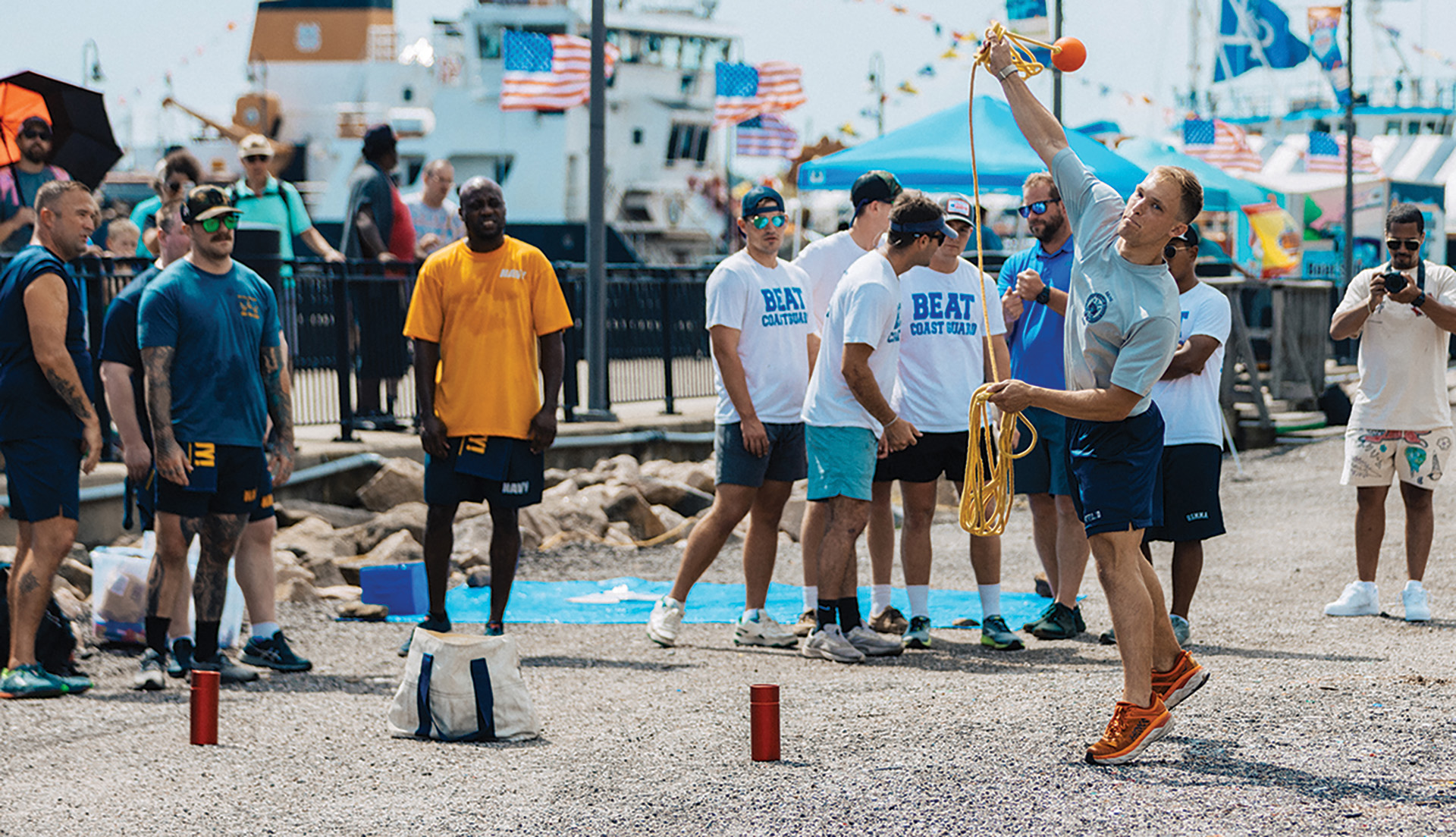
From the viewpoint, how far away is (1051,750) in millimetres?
4949

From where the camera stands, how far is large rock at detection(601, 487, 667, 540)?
10875 mm

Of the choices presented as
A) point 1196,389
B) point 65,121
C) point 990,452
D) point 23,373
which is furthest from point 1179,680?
point 65,121

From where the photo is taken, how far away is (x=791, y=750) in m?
5.09

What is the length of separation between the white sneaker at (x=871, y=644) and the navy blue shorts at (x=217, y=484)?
262 cm

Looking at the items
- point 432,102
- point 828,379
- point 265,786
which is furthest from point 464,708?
point 432,102

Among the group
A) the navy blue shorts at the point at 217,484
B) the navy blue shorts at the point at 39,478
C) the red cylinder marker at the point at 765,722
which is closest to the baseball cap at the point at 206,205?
the navy blue shorts at the point at 217,484

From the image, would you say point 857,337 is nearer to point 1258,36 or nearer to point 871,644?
point 871,644

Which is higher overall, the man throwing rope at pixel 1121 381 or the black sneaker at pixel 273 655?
the man throwing rope at pixel 1121 381

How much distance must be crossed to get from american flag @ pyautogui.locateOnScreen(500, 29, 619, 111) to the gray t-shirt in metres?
16.4

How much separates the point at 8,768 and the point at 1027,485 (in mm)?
4529

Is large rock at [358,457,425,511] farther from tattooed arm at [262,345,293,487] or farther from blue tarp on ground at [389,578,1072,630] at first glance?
tattooed arm at [262,345,293,487]

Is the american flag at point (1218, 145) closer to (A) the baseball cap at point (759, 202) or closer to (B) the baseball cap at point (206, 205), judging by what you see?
(A) the baseball cap at point (759, 202)

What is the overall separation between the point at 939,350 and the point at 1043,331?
539 millimetres

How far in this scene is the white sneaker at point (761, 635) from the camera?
7.35 m
